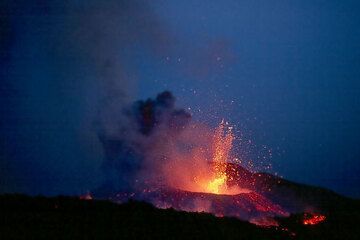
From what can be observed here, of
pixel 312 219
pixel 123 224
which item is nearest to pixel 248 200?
pixel 312 219

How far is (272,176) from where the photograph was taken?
236ft

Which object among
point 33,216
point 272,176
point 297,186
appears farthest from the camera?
point 272,176

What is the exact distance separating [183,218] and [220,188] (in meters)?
20.0

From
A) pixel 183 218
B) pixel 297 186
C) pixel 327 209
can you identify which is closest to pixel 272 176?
pixel 297 186

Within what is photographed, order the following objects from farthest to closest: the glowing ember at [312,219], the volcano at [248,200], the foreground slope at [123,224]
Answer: the volcano at [248,200] → the glowing ember at [312,219] → the foreground slope at [123,224]

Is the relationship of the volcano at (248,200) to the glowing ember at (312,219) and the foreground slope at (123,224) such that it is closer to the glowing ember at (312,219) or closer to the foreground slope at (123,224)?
the glowing ember at (312,219)

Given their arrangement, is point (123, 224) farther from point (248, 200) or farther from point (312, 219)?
point (312, 219)

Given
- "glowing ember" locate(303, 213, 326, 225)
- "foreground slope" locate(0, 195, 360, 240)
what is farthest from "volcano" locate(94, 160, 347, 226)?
"foreground slope" locate(0, 195, 360, 240)

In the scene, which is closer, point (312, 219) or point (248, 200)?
point (312, 219)

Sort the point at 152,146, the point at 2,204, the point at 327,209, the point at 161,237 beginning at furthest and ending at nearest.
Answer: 1. the point at 152,146
2. the point at 327,209
3. the point at 2,204
4. the point at 161,237

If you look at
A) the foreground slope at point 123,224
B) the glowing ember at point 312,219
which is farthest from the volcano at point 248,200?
the foreground slope at point 123,224

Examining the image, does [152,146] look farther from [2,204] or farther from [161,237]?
[161,237]

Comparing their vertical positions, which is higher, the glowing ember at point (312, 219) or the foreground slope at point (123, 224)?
the glowing ember at point (312, 219)

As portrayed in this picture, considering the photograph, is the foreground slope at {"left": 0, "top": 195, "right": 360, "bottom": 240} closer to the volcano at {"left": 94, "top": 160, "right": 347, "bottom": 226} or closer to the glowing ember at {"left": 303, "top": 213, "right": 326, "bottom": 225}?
the glowing ember at {"left": 303, "top": 213, "right": 326, "bottom": 225}
